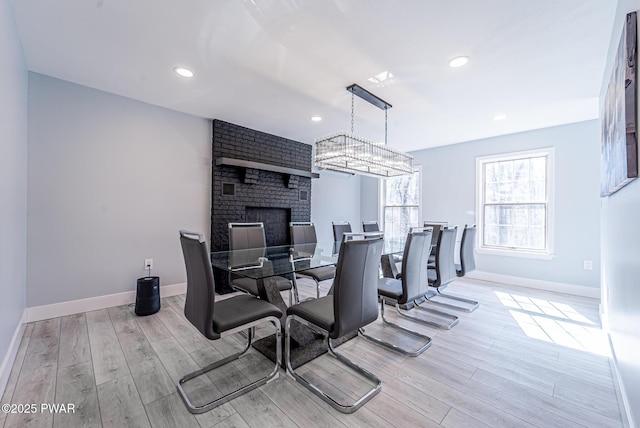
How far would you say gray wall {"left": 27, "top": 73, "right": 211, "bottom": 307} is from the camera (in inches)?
109

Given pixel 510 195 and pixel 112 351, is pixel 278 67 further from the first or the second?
pixel 510 195

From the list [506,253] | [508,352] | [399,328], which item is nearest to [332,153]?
[399,328]

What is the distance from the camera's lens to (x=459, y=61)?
2.36 m

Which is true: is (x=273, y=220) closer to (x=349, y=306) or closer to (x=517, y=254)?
(x=349, y=306)

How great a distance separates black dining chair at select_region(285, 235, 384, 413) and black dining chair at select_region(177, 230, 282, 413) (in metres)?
0.23

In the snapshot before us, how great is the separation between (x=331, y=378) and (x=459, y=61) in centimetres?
279

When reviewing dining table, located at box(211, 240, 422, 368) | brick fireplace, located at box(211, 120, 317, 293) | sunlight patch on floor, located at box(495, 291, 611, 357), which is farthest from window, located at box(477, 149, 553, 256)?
dining table, located at box(211, 240, 422, 368)

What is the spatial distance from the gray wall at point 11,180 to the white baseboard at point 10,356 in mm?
23

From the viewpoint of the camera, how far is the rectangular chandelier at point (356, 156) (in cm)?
278

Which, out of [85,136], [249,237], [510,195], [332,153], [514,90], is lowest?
[249,237]

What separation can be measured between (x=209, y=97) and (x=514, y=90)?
11.3 feet

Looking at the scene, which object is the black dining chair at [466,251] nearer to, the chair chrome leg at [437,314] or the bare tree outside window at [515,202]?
the chair chrome leg at [437,314]

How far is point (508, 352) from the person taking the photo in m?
2.26

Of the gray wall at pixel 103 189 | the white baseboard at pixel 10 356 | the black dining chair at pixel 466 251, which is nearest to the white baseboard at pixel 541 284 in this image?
the black dining chair at pixel 466 251
